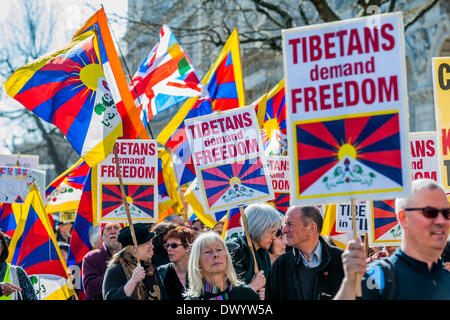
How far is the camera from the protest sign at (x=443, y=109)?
664 centimetres

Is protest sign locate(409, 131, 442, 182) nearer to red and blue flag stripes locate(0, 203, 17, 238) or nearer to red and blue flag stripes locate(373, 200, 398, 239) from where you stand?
red and blue flag stripes locate(373, 200, 398, 239)

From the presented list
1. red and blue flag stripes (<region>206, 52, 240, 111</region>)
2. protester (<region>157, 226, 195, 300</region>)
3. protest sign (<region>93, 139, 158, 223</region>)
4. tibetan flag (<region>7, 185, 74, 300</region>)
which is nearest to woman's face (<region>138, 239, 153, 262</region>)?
protester (<region>157, 226, 195, 300</region>)

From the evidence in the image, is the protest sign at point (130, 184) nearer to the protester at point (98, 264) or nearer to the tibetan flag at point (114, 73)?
the protester at point (98, 264)

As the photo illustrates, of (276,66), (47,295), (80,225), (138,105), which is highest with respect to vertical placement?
(276,66)

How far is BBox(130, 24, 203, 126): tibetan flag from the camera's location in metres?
9.59

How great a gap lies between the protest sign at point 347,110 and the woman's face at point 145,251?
2470 millimetres

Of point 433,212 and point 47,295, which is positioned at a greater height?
point 433,212

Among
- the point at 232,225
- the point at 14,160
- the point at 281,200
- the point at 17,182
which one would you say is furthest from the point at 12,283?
the point at 14,160

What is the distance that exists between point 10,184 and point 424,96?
35.0ft

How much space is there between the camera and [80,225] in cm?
984

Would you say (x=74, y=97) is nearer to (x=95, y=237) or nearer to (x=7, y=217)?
(x=95, y=237)

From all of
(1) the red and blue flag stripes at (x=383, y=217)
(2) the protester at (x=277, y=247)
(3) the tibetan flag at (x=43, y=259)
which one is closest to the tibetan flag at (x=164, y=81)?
(3) the tibetan flag at (x=43, y=259)

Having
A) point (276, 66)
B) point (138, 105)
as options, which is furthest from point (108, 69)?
point (276, 66)
